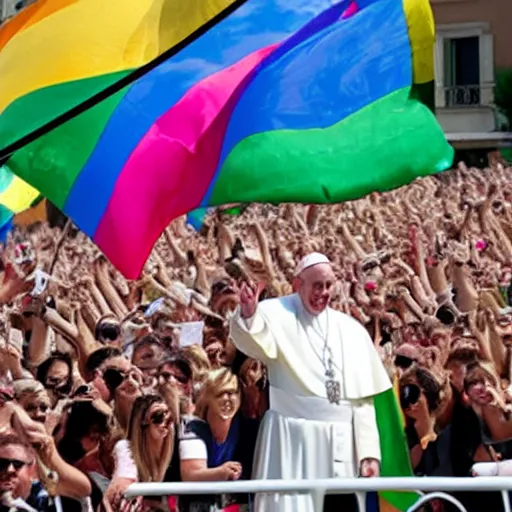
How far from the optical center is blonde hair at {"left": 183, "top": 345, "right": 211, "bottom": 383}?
8406 millimetres

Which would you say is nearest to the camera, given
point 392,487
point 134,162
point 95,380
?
point 392,487

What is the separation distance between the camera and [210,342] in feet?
28.4

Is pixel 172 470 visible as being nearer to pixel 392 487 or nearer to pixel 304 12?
pixel 304 12

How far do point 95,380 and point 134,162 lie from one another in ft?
4.21

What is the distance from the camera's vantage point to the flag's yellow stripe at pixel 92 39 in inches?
301

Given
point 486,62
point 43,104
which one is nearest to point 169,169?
point 43,104

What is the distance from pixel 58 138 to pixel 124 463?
162cm

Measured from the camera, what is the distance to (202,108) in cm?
790

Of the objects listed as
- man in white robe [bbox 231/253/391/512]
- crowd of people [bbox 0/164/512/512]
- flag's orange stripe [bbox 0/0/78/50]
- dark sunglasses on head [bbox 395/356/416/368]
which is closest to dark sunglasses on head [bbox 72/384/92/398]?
crowd of people [bbox 0/164/512/512]

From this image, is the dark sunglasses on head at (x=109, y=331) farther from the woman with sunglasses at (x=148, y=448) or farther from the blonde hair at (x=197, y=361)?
the woman with sunglasses at (x=148, y=448)

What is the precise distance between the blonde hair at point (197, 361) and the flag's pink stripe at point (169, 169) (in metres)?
0.91

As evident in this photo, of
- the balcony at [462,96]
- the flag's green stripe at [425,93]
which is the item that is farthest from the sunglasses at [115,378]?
the balcony at [462,96]

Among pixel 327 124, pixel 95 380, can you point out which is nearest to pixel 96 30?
pixel 327 124

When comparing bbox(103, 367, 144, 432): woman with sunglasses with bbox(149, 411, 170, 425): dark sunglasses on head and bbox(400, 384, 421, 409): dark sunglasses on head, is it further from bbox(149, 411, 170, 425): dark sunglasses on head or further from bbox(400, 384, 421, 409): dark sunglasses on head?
bbox(400, 384, 421, 409): dark sunglasses on head
